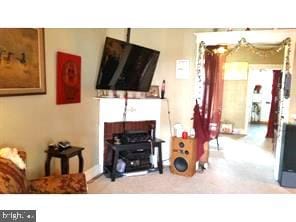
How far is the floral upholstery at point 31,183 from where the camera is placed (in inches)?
70.4

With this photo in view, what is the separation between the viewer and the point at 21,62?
2.54 meters

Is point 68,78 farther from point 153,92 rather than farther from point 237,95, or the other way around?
point 237,95

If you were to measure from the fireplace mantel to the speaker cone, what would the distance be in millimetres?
589

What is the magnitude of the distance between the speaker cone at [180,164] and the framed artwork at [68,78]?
171cm

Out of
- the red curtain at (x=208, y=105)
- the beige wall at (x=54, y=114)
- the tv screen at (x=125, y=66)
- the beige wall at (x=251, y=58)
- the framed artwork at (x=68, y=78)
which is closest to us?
the beige wall at (x=54, y=114)

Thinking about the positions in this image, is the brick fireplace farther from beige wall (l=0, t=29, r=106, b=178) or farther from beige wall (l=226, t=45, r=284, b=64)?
beige wall (l=226, t=45, r=284, b=64)

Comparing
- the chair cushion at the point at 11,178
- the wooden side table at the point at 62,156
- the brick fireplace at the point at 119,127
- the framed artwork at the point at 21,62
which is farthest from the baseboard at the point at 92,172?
the chair cushion at the point at 11,178

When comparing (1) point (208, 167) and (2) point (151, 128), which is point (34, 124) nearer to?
(2) point (151, 128)

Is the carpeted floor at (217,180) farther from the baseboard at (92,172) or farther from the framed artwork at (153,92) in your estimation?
the framed artwork at (153,92)

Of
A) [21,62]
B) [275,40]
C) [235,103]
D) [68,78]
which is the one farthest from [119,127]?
[235,103]

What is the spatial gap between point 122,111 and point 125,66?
66cm

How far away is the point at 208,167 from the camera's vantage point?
183 inches

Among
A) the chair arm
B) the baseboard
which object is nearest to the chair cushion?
Answer: the chair arm
